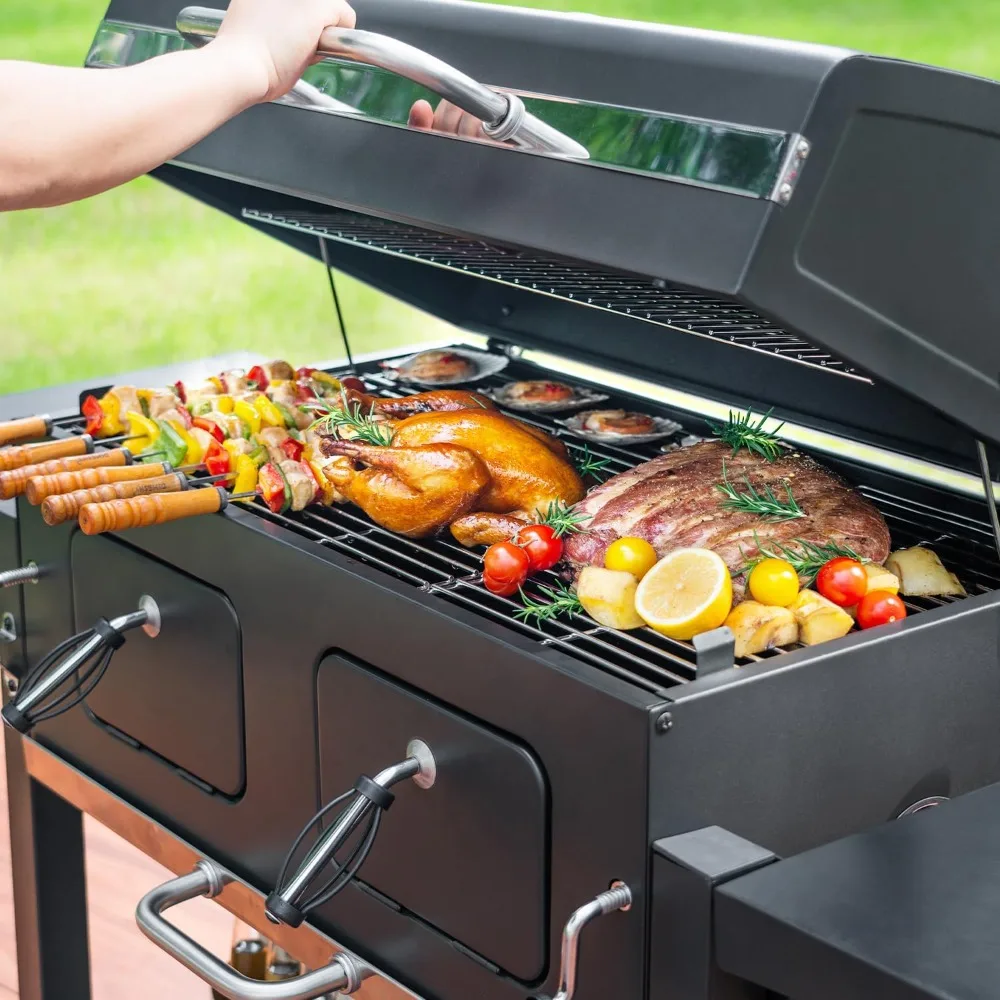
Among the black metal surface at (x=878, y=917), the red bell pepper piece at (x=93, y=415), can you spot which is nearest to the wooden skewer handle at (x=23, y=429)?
the red bell pepper piece at (x=93, y=415)

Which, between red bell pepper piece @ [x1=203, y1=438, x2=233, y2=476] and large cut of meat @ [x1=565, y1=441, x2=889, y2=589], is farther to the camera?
red bell pepper piece @ [x1=203, y1=438, x2=233, y2=476]

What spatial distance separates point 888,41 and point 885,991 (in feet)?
22.8

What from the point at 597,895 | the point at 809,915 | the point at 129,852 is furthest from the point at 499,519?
the point at 129,852

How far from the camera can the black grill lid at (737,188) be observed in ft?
4.49

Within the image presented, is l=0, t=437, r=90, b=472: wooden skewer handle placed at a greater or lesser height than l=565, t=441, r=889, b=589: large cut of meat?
lesser

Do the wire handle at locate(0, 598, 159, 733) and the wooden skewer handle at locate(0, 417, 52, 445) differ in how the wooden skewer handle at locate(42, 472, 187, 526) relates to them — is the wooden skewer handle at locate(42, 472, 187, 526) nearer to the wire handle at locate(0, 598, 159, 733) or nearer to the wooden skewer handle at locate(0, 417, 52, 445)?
the wire handle at locate(0, 598, 159, 733)

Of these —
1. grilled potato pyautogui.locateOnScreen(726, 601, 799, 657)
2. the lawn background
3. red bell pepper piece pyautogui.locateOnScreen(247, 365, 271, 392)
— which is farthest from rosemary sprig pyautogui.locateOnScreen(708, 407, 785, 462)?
the lawn background

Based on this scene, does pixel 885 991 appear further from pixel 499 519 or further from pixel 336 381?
pixel 336 381

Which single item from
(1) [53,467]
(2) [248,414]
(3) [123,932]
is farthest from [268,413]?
(3) [123,932]

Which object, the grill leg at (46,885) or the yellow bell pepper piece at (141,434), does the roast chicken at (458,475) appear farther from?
the grill leg at (46,885)

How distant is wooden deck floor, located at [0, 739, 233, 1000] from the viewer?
3.23m

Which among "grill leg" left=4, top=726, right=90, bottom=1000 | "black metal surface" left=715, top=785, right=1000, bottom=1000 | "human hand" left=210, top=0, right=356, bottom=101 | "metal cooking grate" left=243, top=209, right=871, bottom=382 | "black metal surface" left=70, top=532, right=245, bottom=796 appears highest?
"human hand" left=210, top=0, right=356, bottom=101

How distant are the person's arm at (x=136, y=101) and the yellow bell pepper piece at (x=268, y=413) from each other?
2.56ft

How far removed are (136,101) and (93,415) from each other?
1081mm
